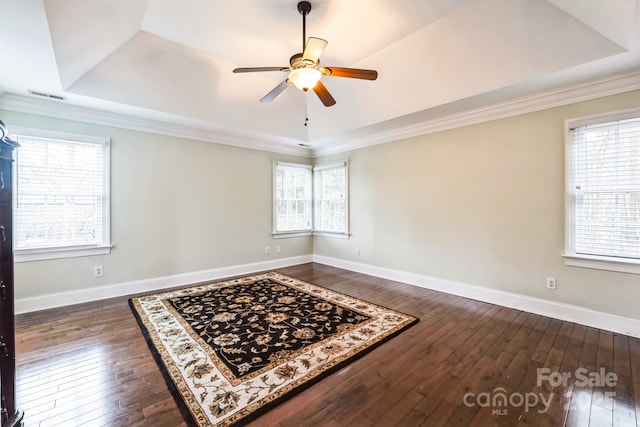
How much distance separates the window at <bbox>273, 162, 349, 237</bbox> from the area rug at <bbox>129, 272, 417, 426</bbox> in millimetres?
1835

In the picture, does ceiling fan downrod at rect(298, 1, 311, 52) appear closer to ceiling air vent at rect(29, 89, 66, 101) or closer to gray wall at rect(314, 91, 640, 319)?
gray wall at rect(314, 91, 640, 319)

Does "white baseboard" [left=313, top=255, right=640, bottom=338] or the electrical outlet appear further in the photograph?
the electrical outlet

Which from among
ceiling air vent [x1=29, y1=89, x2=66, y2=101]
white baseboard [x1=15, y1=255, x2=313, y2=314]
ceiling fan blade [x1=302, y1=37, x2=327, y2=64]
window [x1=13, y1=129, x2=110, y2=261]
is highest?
ceiling air vent [x1=29, y1=89, x2=66, y2=101]

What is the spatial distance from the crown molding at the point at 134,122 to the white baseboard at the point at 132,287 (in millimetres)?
2226

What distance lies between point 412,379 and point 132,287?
3.91 m

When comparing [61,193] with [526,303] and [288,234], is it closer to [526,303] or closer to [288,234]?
[288,234]

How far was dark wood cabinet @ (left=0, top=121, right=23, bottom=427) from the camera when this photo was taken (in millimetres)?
1399

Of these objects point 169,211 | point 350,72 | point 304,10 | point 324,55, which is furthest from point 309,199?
point 304,10

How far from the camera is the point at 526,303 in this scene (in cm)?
325

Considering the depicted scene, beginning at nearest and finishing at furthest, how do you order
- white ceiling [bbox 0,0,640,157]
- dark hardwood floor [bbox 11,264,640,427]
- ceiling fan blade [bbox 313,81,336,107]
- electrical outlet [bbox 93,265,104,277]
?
dark hardwood floor [bbox 11,264,640,427], white ceiling [bbox 0,0,640,157], ceiling fan blade [bbox 313,81,336,107], electrical outlet [bbox 93,265,104,277]

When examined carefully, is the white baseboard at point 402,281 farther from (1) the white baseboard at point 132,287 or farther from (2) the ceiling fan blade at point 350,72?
(2) the ceiling fan blade at point 350,72

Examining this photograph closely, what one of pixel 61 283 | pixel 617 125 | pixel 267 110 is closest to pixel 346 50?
pixel 267 110

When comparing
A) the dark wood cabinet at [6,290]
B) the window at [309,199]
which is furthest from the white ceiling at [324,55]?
the window at [309,199]

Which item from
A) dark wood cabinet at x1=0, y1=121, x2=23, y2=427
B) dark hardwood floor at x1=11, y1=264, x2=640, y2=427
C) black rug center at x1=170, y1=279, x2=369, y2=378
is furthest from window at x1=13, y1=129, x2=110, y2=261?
dark wood cabinet at x1=0, y1=121, x2=23, y2=427
